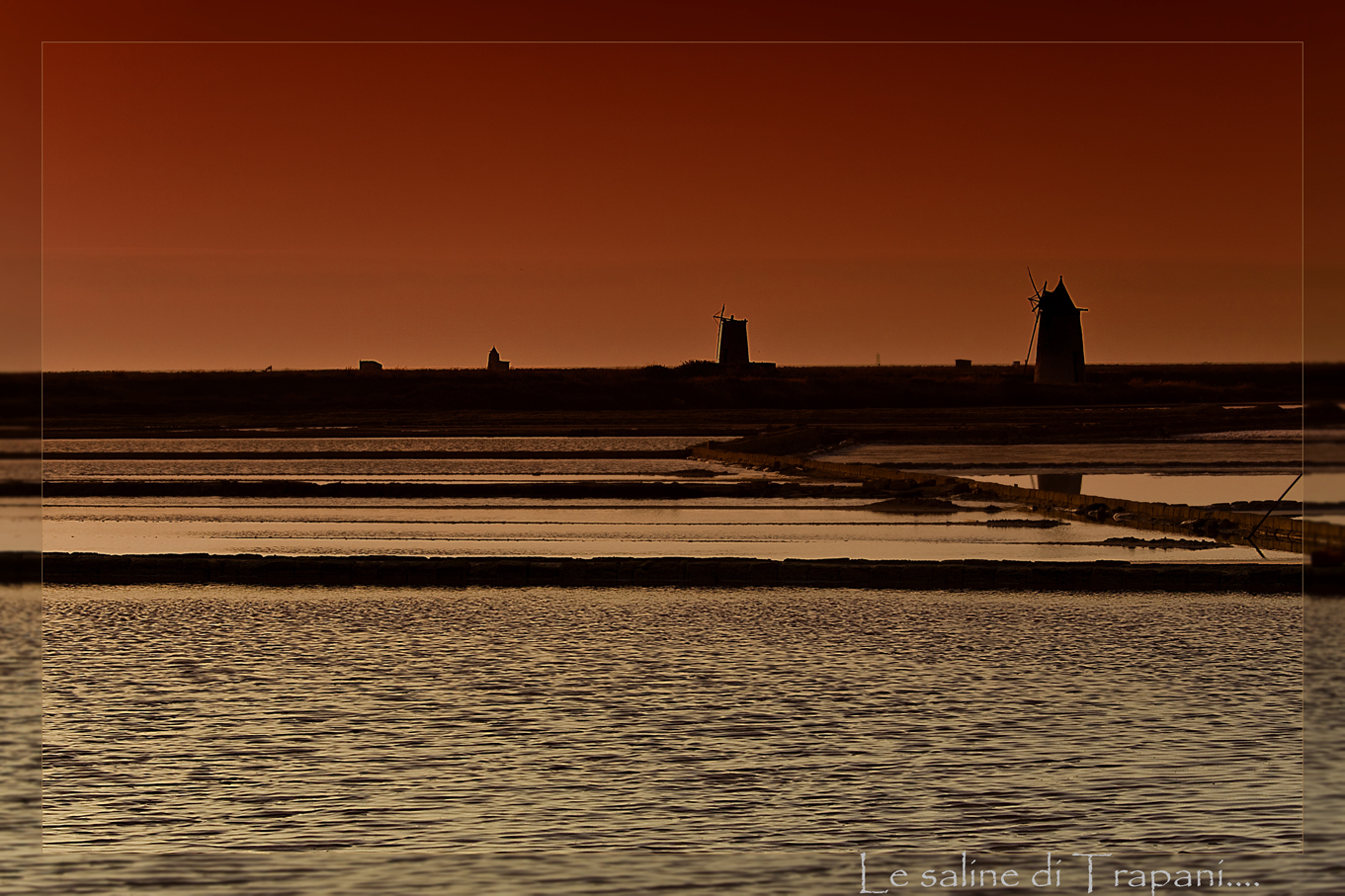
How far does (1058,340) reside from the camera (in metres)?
98.2

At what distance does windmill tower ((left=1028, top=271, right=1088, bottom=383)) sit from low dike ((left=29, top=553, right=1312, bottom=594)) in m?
86.7

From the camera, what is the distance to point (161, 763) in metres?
6.94

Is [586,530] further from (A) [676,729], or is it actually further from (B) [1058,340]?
(B) [1058,340]

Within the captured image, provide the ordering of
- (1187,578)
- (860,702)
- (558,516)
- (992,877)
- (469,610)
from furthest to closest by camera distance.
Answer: (558,516) → (1187,578) → (469,610) → (860,702) → (992,877)

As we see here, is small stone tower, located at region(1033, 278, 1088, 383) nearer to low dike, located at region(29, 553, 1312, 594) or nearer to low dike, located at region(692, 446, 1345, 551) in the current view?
low dike, located at region(692, 446, 1345, 551)

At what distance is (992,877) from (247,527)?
15.6 metres

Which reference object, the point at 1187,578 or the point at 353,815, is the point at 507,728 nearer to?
the point at 353,815

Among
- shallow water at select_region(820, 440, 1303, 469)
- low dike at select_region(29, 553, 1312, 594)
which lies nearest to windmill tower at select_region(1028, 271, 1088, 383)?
shallow water at select_region(820, 440, 1303, 469)

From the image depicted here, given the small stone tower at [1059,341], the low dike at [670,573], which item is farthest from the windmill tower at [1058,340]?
the low dike at [670,573]


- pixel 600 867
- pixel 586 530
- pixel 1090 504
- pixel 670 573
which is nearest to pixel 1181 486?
pixel 1090 504

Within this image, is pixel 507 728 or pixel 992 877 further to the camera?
pixel 507 728

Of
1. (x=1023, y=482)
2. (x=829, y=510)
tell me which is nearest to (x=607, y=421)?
(x=1023, y=482)

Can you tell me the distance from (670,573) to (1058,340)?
8860 cm

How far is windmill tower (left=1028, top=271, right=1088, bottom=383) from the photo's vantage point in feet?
320
